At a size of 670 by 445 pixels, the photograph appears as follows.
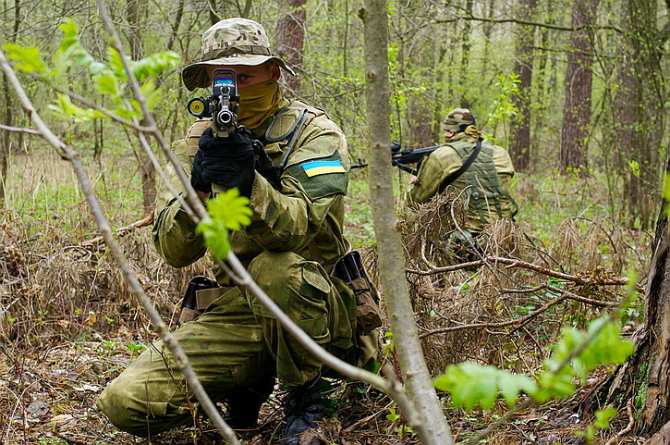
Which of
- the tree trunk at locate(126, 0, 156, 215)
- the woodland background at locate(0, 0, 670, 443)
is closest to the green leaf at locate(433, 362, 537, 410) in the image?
the woodland background at locate(0, 0, 670, 443)

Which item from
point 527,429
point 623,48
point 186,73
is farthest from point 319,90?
point 527,429

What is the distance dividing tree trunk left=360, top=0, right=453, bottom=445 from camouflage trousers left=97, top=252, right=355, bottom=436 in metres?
1.31

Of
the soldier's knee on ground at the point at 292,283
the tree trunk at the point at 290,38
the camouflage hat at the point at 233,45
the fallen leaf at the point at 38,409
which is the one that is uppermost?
the tree trunk at the point at 290,38

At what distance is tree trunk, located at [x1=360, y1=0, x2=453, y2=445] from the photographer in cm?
133

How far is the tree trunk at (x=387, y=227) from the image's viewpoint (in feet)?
4.38

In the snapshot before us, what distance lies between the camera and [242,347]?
2900 millimetres

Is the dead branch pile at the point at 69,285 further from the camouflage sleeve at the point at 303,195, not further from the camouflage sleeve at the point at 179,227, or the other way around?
the camouflage sleeve at the point at 303,195

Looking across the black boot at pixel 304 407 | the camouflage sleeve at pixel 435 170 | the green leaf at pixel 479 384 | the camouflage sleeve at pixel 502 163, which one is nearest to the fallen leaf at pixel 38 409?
the black boot at pixel 304 407

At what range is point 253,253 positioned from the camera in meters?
2.88

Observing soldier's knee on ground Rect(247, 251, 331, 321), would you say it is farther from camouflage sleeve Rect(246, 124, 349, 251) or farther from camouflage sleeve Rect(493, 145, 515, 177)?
camouflage sleeve Rect(493, 145, 515, 177)

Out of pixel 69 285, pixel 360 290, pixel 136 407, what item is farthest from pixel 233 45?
pixel 69 285

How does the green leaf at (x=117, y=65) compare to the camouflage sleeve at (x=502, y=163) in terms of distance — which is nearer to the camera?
the green leaf at (x=117, y=65)

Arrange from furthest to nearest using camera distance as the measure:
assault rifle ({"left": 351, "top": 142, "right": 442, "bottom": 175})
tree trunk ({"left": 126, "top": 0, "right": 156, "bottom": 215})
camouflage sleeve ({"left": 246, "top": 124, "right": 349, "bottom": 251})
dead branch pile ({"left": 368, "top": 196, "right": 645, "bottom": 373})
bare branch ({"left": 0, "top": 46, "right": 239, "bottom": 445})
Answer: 1. assault rifle ({"left": 351, "top": 142, "right": 442, "bottom": 175})
2. tree trunk ({"left": 126, "top": 0, "right": 156, "bottom": 215})
3. dead branch pile ({"left": 368, "top": 196, "right": 645, "bottom": 373})
4. camouflage sleeve ({"left": 246, "top": 124, "right": 349, "bottom": 251})
5. bare branch ({"left": 0, "top": 46, "right": 239, "bottom": 445})

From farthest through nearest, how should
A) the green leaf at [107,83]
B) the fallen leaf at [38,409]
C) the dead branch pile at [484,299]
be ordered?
the fallen leaf at [38,409] < the dead branch pile at [484,299] < the green leaf at [107,83]
